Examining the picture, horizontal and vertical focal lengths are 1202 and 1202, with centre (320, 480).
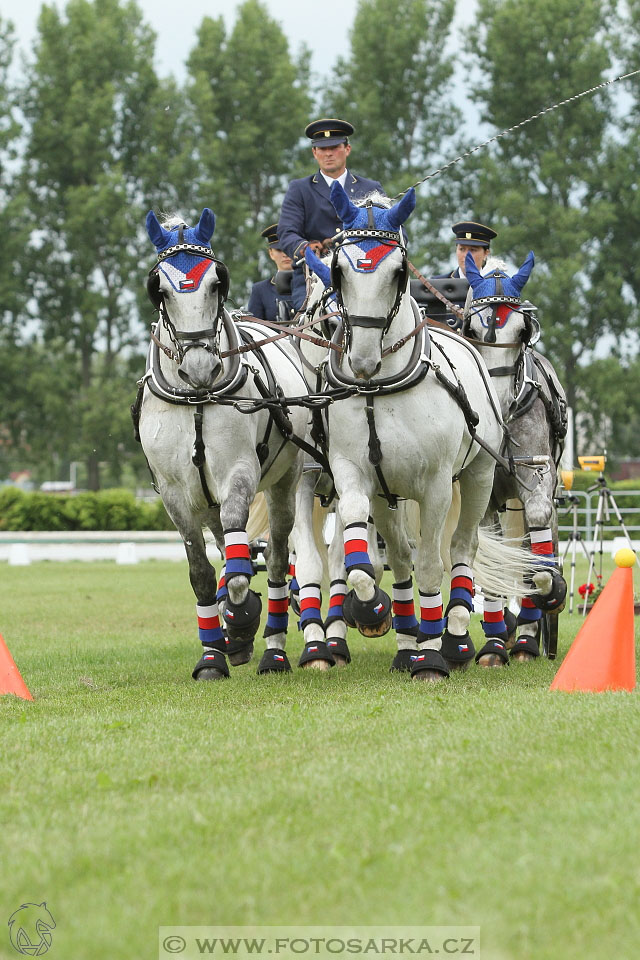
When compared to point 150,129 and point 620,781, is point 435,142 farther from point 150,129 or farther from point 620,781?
point 620,781

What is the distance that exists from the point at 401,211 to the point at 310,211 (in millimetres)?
2422

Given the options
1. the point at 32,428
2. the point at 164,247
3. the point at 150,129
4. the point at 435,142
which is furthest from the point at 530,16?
the point at 164,247

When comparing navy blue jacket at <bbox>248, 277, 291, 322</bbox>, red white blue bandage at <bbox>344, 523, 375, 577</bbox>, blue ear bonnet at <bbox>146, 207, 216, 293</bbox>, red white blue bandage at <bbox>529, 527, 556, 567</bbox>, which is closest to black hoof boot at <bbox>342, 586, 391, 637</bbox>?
red white blue bandage at <bbox>344, 523, 375, 577</bbox>

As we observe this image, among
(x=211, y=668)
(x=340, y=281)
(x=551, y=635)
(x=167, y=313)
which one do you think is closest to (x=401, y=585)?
(x=551, y=635)

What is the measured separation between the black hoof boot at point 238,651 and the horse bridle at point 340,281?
217 centimetres

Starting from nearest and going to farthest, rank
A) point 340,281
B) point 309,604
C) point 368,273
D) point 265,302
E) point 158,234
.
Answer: point 368,273 → point 340,281 → point 158,234 → point 309,604 → point 265,302

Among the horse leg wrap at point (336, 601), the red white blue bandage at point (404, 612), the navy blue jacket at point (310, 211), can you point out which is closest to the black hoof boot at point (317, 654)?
the red white blue bandage at point (404, 612)

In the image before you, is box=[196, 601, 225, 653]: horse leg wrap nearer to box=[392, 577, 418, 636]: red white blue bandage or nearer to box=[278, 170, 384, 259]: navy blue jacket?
box=[392, 577, 418, 636]: red white blue bandage

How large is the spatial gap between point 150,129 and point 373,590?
3418 centimetres

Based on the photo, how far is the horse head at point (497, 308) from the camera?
315 inches

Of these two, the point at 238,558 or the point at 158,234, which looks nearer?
the point at 238,558

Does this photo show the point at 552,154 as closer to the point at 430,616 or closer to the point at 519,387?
the point at 519,387

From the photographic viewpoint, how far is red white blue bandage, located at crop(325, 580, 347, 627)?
809 centimetres

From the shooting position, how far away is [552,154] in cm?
3531
